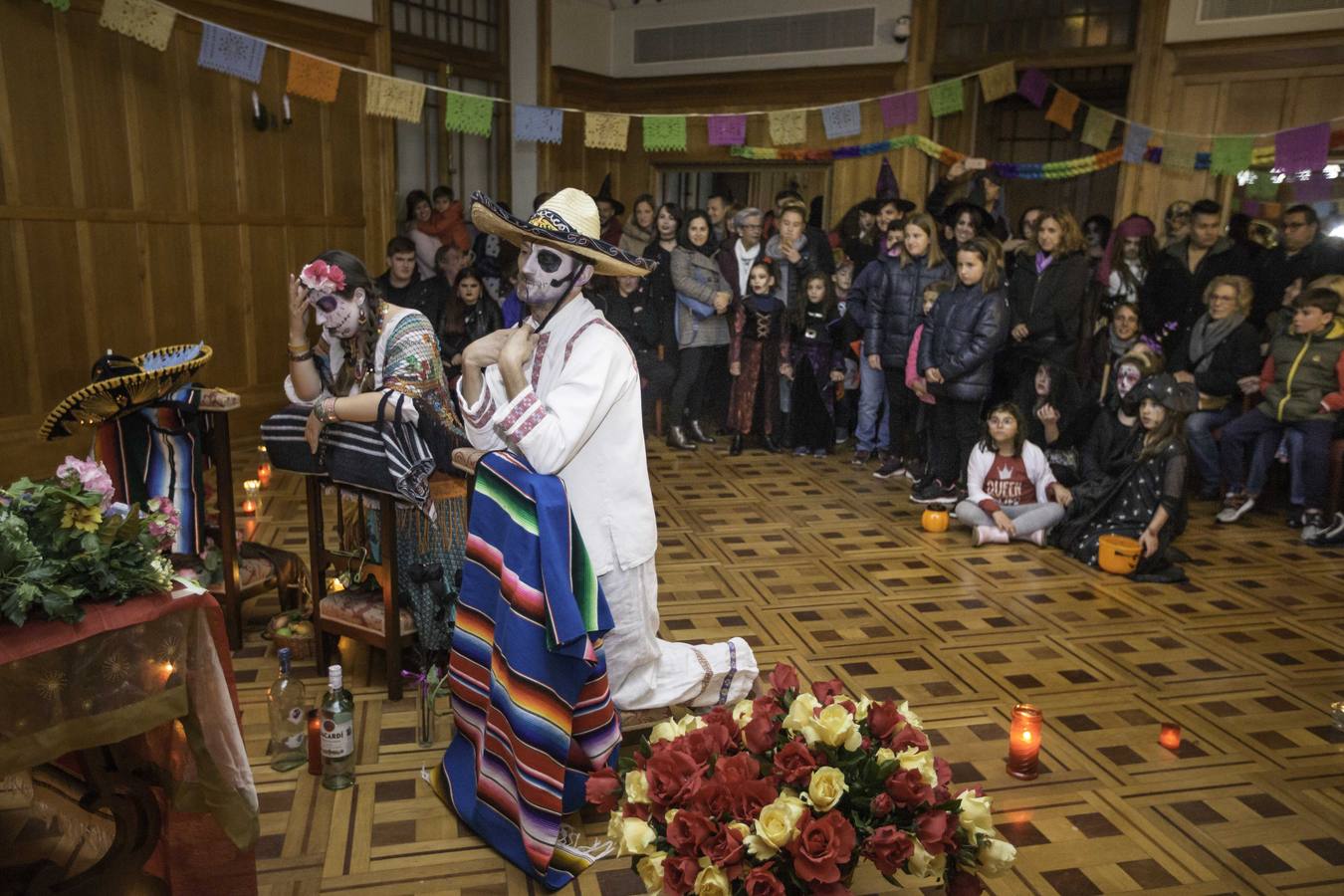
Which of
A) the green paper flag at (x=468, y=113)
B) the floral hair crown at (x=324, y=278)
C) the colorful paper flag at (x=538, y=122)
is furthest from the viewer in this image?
the colorful paper flag at (x=538, y=122)

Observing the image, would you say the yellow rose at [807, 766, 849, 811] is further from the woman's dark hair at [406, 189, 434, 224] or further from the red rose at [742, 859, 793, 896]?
the woman's dark hair at [406, 189, 434, 224]

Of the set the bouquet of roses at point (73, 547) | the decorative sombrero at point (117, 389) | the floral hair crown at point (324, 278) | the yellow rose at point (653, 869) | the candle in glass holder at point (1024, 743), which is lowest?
the candle in glass holder at point (1024, 743)

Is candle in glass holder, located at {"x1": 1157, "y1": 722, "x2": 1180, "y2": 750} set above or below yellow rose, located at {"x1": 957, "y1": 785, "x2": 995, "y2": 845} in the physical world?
below

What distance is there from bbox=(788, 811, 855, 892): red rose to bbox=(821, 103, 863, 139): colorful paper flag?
22.9 feet

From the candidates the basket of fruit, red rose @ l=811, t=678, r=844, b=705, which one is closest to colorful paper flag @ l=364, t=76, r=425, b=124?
the basket of fruit

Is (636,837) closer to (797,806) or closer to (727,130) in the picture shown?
(797,806)

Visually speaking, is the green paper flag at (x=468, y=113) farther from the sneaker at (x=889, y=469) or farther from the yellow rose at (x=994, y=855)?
the yellow rose at (x=994, y=855)

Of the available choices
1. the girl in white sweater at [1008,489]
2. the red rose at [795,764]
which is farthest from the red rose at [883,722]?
the girl in white sweater at [1008,489]

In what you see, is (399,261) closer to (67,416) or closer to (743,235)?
(743,235)

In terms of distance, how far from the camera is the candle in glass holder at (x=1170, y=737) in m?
3.01

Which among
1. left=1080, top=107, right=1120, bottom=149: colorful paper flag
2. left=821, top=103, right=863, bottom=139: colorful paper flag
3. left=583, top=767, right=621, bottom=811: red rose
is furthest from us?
left=821, top=103, right=863, bottom=139: colorful paper flag

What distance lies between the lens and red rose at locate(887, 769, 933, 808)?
5.17 ft

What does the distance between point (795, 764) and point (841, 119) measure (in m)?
7.01

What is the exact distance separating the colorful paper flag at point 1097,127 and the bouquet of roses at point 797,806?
6605 millimetres
